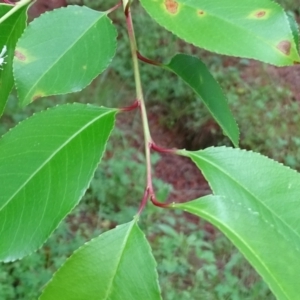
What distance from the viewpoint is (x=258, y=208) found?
56 cm

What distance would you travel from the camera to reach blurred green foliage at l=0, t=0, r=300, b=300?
2.21 meters

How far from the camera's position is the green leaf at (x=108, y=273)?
1.58 feet

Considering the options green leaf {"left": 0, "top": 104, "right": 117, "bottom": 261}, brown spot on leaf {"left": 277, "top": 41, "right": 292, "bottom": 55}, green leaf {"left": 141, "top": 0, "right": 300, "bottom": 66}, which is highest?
green leaf {"left": 141, "top": 0, "right": 300, "bottom": 66}

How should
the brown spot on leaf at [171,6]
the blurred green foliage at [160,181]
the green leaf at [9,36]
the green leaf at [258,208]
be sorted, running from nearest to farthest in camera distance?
the green leaf at [258,208], the brown spot on leaf at [171,6], the green leaf at [9,36], the blurred green foliage at [160,181]

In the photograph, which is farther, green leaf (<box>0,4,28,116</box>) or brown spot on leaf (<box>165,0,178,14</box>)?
green leaf (<box>0,4,28,116</box>)

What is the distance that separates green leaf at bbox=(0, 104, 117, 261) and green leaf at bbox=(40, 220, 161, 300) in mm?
55

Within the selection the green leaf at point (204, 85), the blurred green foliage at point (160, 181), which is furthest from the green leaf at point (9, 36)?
the blurred green foliage at point (160, 181)

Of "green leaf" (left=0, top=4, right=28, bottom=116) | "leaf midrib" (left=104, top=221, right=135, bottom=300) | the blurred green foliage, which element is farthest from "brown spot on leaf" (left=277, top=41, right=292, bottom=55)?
the blurred green foliage

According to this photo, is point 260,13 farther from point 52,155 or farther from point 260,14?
point 52,155

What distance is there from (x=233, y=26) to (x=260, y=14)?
3 centimetres

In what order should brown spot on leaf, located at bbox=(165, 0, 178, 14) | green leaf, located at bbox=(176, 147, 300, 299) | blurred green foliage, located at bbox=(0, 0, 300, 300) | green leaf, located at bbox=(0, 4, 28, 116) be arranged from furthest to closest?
blurred green foliage, located at bbox=(0, 0, 300, 300) < green leaf, located at bbox=(0, 4, 28, 116) < brown spot on leaf, located at bbox=(165, 0, 178, 14) < green leaf, located at bbox=(176, 147, 300, 299)

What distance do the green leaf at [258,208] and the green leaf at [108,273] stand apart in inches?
2.7

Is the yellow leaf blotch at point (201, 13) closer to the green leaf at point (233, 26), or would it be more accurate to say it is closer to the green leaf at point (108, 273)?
the green leaf at point (233, 26)

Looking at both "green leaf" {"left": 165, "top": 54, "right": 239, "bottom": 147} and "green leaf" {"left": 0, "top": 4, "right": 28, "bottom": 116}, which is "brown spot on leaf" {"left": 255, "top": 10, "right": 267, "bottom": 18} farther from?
"green leaf" {"left": 0, "top": 4, "right": 28, "bottom": 116}
